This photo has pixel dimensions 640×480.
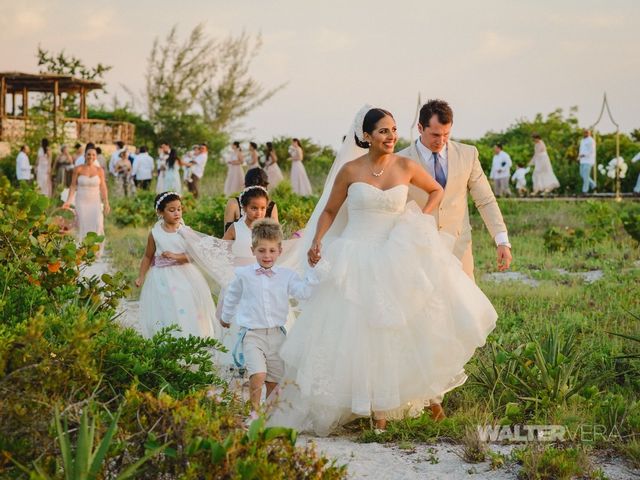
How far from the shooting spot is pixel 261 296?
19.9ft

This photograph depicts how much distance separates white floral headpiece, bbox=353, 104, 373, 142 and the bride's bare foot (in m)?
1.82

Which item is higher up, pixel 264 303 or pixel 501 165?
pixel 501 165

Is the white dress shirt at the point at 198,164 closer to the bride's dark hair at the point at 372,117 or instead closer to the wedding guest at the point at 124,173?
the wedding guest at the point at 124,173

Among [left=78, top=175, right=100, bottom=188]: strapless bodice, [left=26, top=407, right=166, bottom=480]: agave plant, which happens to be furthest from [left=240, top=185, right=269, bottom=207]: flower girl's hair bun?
[left=78, top=175, right=100, bottom=188]: strapless bodice

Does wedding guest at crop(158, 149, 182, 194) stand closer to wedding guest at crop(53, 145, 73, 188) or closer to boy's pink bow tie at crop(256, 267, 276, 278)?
wedding guest at crop(53, 145, 73, 188)

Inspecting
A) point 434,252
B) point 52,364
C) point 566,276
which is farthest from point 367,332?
point 566,276

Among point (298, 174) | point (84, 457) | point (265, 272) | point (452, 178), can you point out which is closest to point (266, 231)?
point (265, 272)

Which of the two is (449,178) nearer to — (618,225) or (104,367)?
(104,367)

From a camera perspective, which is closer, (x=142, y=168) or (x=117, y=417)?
(x=117, y=417)

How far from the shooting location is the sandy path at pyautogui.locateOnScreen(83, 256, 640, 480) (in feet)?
16.4

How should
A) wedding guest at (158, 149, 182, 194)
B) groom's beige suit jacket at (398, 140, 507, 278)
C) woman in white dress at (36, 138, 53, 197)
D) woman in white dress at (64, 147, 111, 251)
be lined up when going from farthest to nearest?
woman in white dress at (36, 138, 53, 197)
wedding guest at (158, 149, 182, 194)
woman in white dress at (64, 147, 111, 251)
groom's beige suit jacket at (398, 140, 507, 278)

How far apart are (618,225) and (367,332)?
1392 centimetres

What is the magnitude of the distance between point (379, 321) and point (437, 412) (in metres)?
0.83

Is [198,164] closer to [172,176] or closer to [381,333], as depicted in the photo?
[172,176]
